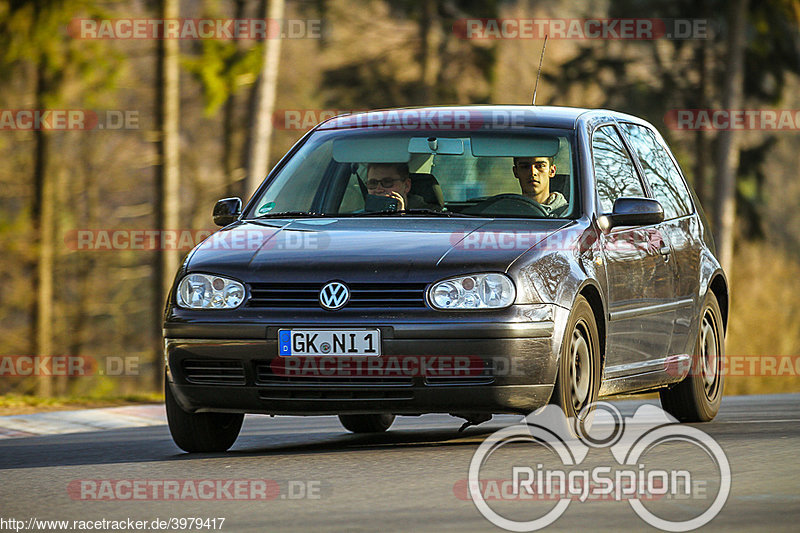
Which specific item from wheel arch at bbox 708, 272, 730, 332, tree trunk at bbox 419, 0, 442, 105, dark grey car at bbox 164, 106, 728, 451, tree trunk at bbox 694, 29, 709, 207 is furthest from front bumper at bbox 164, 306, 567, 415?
tree trunk at bbox 419, 0, 442, 105

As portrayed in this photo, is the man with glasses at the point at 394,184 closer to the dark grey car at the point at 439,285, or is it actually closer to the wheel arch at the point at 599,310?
the dark grey car at the point at 439,285

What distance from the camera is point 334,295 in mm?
7527

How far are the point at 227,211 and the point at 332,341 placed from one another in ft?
6.45

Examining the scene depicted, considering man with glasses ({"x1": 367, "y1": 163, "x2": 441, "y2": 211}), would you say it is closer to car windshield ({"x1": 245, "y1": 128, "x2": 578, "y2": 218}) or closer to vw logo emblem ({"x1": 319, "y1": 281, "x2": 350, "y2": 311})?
car windshield ({"x1": 245, "y1": 128, "x2": 578, "y2": 218})

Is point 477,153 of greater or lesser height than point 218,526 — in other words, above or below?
above

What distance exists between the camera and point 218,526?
5.83 metres

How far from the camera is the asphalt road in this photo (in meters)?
5.90

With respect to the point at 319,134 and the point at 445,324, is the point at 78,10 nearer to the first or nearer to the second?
the point at 319,134

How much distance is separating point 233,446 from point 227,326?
4.49 ft

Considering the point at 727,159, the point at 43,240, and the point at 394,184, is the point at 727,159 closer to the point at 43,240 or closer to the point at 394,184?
the point at 43,240

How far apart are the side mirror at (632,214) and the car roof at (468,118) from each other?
24.6 inches

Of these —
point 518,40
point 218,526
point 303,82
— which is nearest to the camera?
point 218,526

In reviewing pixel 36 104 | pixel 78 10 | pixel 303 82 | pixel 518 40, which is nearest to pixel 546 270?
pixel 78 10

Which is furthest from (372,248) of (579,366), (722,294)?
(722,294)
